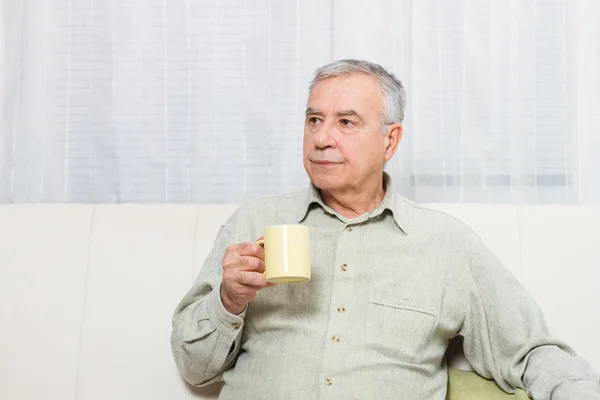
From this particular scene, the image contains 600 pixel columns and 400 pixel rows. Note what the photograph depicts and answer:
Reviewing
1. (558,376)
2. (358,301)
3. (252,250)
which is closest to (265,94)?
(358,301)

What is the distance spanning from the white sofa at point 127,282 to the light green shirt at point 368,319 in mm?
135

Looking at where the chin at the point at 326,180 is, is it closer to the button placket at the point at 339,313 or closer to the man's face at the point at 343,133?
the man's face at the point at 343,133

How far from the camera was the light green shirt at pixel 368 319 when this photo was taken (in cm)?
171

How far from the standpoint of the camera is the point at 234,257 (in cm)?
155

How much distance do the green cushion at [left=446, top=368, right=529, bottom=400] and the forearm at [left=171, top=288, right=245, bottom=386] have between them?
50 cm

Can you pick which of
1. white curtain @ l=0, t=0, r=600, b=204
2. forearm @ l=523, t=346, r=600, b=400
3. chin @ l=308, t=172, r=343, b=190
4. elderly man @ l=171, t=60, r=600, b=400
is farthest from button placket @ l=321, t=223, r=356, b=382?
white curtain @ l=0, t=0, r=600, b=204

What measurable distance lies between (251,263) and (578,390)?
672 millimetres

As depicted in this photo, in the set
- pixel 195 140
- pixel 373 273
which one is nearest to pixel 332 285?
pixel 373 273

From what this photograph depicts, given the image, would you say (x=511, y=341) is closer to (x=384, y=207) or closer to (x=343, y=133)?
(x=384, y=207)

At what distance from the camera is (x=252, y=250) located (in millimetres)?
1521

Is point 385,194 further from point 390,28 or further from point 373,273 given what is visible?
point 390,28

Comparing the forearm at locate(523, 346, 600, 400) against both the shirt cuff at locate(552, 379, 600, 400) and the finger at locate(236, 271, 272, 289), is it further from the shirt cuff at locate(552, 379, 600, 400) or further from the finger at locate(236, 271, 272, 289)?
the finger at locate(236, 271, 272, 289)

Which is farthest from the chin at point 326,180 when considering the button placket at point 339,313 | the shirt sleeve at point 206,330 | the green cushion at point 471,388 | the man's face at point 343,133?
the green cushion at point 471,388

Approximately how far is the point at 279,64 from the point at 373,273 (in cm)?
94
